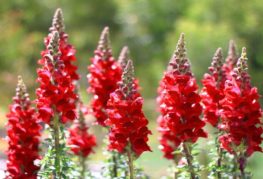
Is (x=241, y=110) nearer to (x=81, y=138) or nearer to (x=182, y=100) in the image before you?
(x=182, y=100)

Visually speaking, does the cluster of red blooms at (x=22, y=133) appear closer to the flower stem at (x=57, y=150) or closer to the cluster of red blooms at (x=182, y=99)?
the flower stem at (x=57, y=150)

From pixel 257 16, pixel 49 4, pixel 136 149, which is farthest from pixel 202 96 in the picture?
pixel 49 4

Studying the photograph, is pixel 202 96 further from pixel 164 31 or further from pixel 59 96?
pixel 164 31

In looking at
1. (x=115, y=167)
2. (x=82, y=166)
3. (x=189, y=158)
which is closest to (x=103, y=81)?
(x=115, y=167)

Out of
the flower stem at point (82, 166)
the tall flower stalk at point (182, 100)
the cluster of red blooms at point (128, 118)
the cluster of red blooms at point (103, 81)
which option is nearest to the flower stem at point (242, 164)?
the tall flower stalk at point (182, 100)

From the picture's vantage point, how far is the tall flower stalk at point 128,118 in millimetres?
7254

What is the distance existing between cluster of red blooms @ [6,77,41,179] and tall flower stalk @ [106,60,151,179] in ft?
3.54

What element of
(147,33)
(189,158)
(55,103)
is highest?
(147,33)

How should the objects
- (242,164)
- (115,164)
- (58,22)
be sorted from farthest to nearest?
(115,164) < (58,22) < (242,164)

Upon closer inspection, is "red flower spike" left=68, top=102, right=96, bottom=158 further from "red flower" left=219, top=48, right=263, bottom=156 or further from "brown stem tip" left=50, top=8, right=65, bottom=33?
"red flower" left=219, top=48, right=263, bottom=156

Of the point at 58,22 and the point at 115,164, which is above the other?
the point at 58,22

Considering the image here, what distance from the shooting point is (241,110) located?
7.28 metres

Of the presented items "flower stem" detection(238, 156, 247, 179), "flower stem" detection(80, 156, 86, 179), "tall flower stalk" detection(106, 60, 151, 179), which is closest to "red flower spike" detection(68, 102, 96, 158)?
"flower stem" detection(80, 156, 86, 179)

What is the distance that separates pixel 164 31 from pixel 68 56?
2687cm
